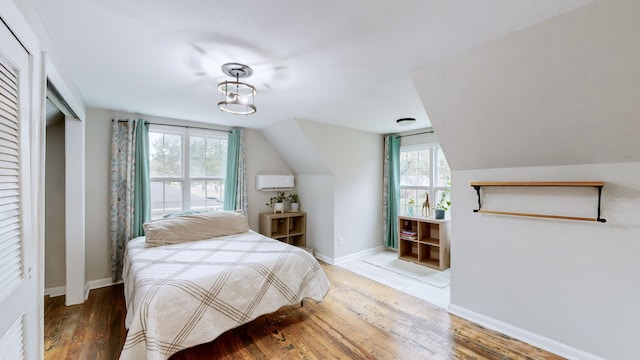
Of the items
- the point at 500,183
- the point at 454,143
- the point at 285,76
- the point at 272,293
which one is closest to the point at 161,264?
the point at 272,293

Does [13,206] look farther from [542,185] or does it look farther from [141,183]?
[542,185]

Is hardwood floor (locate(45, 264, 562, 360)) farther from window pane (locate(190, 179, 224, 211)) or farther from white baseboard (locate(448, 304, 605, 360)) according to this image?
window pane (locate(190, 179, 224, 211))

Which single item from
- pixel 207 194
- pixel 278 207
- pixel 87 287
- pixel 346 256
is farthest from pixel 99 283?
pixel 346 256

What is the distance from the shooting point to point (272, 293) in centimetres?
238

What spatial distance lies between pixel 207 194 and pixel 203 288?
2.39 m

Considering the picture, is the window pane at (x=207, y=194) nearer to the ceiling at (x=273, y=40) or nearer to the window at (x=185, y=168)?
the window at (x=185, y=168)

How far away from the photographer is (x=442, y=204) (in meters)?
4.23

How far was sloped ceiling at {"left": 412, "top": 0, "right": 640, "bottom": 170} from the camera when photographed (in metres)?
1.43

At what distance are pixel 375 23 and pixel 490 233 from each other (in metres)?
2.12

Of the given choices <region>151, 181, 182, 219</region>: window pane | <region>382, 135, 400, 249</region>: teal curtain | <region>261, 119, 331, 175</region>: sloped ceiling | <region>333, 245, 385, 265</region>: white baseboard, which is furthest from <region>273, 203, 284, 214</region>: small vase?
<region>382, 135, 400, 249</region>: teal curtain

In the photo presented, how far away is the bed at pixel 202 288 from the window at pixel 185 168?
0.99 m

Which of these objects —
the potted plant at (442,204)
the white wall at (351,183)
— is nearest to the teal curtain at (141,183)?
the white wall at (351,183)

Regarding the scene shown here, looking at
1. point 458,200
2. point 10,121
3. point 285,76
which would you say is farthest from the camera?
point 458,200

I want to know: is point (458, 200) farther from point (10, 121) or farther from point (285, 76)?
point (10, 121)
